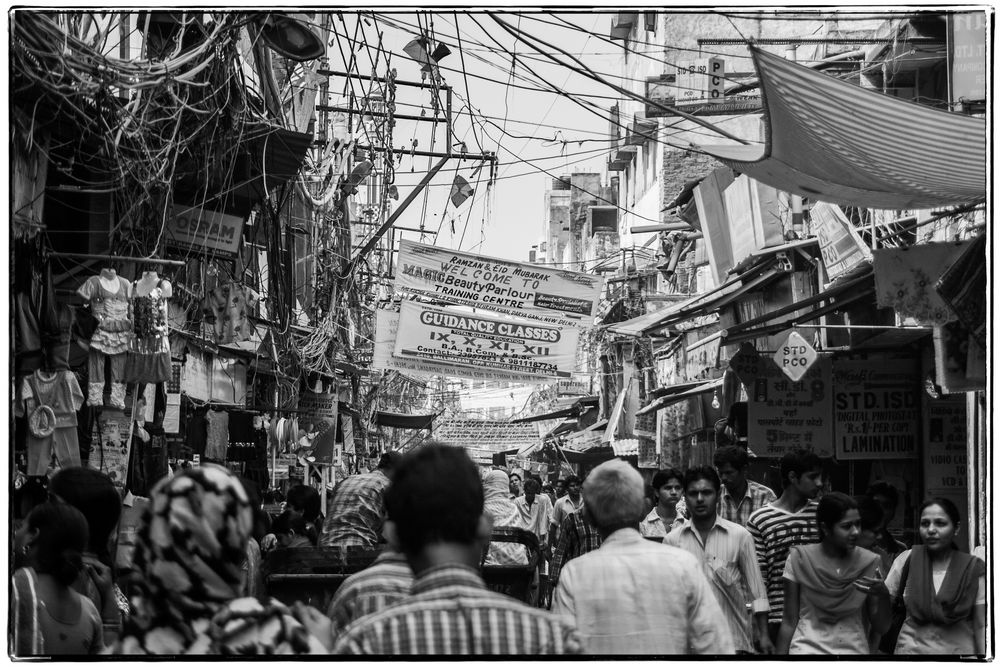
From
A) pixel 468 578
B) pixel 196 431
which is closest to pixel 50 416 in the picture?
pixel 196 431

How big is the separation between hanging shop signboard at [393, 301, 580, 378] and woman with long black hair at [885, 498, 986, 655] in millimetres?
6986

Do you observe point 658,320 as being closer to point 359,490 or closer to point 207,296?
point 207,296

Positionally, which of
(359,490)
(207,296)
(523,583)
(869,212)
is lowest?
(523,583)

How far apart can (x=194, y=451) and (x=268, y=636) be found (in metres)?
12.9

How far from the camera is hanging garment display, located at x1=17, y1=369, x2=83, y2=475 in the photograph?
9.06m

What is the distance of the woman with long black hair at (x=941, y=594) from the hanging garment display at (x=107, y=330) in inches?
262

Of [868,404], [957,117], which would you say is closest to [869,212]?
[868,404]

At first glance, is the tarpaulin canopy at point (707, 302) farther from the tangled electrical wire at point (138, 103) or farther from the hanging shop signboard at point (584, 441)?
the hanging shop signboard at point (584, 441)

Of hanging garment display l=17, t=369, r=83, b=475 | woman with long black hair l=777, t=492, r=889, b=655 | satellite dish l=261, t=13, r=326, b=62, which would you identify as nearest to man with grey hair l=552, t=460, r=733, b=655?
woman with long black hair l=777, t=492, r=889, b=655

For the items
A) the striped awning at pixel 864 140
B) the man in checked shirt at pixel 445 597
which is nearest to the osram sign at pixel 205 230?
the striped awning at pixel 864 140

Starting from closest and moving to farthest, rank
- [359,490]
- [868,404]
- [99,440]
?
[359,490], [99,440], [868,404]

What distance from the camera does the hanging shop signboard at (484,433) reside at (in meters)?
32.6

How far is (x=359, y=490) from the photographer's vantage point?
741 cm

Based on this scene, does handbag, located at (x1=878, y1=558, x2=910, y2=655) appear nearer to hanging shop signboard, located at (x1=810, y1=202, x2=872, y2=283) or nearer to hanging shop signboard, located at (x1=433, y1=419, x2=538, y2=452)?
hanging shop signboard, located at (x1=810, y1=202, x2=872, y2=283)
